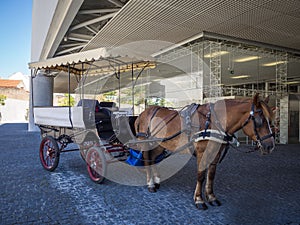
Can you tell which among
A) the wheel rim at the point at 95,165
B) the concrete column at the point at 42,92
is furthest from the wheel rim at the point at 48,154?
the concrete column at the point at 42,92

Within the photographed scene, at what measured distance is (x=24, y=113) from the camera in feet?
90.2

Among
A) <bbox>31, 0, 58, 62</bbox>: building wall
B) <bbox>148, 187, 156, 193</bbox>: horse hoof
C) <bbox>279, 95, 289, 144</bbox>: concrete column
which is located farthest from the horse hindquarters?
<bbox>279, 95, 289, 144</bbox>: concrete column

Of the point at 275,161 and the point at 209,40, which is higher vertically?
the point at 209,40

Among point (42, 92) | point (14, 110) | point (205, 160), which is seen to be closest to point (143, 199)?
point (205, 160)

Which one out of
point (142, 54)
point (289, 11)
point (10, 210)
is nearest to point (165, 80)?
point (289, 11)

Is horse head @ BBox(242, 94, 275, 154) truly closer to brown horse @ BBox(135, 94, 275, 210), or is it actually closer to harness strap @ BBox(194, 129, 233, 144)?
brown horse @ BBox(135, 94, 275, 210)

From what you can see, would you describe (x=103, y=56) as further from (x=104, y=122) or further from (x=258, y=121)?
(x=258, y=121)

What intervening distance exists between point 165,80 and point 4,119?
19796mm

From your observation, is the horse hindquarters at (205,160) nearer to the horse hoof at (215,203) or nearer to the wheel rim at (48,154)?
the horse hoof at (215,203)

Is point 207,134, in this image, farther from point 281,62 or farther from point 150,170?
point 281,62

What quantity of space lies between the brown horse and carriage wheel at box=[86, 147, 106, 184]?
2.94 ft

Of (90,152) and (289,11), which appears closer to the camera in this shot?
(90,152)

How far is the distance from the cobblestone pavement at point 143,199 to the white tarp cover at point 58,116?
936 mm

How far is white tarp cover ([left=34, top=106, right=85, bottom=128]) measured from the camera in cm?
401
